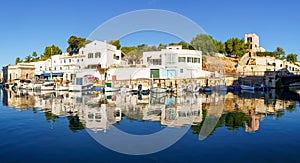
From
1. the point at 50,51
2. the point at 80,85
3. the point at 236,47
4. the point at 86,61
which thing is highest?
the point at 236,47

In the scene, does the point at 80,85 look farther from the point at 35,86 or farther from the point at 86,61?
the point at 35,86

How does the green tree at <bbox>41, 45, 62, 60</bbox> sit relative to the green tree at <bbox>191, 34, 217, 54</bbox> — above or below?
above

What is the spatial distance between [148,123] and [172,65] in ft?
93.1

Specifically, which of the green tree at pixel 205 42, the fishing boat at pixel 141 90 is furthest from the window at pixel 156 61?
the green tree at pixel 205 42

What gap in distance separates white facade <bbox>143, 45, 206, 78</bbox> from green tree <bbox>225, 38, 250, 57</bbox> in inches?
899

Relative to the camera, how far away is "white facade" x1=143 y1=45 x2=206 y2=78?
128 ft

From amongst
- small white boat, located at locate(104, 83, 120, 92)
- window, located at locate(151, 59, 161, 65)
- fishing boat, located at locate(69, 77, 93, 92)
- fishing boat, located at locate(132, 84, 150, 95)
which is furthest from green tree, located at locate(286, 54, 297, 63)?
fishing boat, located at locate(69, 77, 93, 92)

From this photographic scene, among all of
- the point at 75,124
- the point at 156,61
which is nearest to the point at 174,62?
the point at 156,61

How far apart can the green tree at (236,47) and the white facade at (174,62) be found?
22840mm

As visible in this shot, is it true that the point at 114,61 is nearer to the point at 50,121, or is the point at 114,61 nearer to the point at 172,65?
the point at 172,65

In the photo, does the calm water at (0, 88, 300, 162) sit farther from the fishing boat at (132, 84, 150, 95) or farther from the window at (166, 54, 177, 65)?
the window at (166, 54, 177, 65)

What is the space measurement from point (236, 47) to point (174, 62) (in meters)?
25.6

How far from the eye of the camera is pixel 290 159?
645cm

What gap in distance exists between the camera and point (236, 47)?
5862 centimetres
